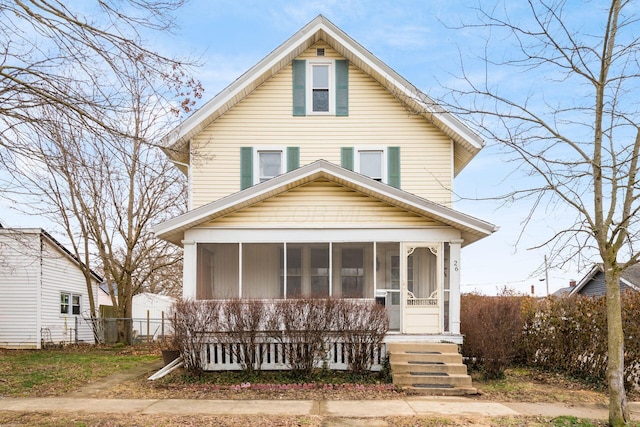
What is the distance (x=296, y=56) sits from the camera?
15.2 metres

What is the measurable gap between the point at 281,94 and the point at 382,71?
281 centimetres

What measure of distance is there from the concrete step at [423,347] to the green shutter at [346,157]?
5.09 meters

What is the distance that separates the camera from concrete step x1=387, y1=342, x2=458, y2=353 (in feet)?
39.5

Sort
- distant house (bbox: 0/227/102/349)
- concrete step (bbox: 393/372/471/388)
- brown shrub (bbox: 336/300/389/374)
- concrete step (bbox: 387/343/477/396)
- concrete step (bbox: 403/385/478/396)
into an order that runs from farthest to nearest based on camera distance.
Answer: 1. distant house (bbox: 0/227/102/349)
2. brown shrub (bbox: 336/300/389/374)
3. concrete step (bbox: 393/372/471/388)
4. concrete step (bbox: 387/343/477/396)
5. concrete step (bbox: 403/385/478/396)

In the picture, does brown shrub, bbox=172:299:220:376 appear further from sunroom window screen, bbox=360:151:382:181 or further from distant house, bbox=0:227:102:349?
distant house, bbox=0:227:102:349

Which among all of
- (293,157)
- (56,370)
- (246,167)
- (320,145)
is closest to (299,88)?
(320,145)

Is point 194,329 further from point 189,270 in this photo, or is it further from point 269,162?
point 269,162

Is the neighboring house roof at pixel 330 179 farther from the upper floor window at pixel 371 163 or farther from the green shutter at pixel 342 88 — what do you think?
the green shutter at pixel 342 88

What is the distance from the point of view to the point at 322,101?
1534 centimetres

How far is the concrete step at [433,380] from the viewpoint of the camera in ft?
35.4

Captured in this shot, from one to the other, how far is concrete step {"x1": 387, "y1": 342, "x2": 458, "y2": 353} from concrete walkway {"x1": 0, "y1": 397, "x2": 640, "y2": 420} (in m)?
2.14

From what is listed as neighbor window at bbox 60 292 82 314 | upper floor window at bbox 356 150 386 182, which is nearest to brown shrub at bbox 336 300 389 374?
upper floor window at bbox 356 150 386 182

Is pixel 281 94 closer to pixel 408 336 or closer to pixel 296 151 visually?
pixel 296 151

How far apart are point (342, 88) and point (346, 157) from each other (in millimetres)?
1957
